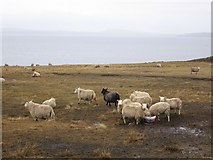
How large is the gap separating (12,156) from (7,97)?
14.4m

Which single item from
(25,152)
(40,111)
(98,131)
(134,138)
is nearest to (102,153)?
(134,138)

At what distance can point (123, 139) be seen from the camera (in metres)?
14.6

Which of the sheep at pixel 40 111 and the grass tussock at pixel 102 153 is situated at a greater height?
the sheep at pixel 40 111

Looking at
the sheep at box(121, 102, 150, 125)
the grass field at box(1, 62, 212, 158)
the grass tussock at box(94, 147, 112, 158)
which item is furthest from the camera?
the sheep at box(121, 102, 150, 125)

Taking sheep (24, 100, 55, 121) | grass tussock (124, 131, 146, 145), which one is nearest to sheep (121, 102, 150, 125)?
grass tussock (124, 131, 146, 145)

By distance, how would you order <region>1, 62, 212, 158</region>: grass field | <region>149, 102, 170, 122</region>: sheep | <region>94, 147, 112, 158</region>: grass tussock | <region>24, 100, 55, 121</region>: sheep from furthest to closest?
<region>24, 100, 55, 121</region>: sheep, <region>149, 102, 170, 122</region>: sheep, <region>1, 62, 212, 158</region>: grass field, <region>94, 147, 112, 158</region>: grass tussock

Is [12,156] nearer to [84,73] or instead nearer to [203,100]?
[203,100]

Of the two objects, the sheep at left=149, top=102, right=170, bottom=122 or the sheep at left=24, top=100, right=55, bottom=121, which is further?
the sheep at left=24, top=100, right=55, bottom=121

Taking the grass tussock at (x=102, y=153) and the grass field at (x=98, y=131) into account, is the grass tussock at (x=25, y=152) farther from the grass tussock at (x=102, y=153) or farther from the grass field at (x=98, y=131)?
the grass tussock at (x=102, y=153)

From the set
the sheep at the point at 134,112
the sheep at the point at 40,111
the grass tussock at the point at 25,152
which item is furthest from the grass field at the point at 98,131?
the sheep at the point at 40,111

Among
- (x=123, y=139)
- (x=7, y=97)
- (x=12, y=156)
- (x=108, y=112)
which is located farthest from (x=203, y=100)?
(x=12, y=156)

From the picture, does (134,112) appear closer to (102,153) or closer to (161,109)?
(161,109)

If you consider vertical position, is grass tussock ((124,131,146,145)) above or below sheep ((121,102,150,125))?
below

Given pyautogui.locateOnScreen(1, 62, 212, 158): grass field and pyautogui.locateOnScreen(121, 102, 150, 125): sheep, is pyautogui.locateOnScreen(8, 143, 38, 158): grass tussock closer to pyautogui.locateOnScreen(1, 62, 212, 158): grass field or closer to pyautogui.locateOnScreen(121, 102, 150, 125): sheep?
pyautogui.locateOnScreen(1, 62, 212, 158): grass field
